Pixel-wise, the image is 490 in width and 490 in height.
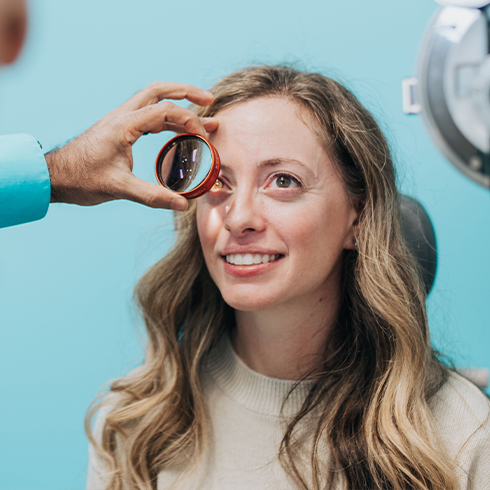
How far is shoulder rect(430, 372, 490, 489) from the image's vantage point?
1530mm

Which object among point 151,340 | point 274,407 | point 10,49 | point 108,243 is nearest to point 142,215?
point 108,243

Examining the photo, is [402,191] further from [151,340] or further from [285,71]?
[151,340]

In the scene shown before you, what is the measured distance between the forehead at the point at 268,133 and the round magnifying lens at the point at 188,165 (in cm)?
11

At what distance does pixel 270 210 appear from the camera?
1.62 m

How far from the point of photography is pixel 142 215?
2268 mm

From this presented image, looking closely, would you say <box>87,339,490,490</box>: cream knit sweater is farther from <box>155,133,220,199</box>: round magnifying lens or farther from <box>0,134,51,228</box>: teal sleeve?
<box>0,134,51,228</box>: teal sleeve

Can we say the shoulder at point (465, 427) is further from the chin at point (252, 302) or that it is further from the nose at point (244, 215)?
the nose at point (244, 215)

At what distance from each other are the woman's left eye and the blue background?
538 millimetres

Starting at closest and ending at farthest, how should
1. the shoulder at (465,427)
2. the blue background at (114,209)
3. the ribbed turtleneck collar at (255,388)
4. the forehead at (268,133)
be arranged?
1. the shoulder at (465,427)
2. the forehead at (268,133)
3. the ribbed turtleneck collar at (255,388)
4. the blue background at (114,209)

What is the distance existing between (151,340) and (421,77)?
132 cm

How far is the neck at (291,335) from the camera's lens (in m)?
1.76

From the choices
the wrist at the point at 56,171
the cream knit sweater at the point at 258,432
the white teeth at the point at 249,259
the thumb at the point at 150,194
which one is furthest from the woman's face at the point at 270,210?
the wrist at the point at 56,171

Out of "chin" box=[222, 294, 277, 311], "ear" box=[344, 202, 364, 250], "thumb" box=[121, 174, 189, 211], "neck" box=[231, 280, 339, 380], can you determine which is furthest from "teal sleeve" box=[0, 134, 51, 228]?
"ear" box=[344, 202, 364, 250]

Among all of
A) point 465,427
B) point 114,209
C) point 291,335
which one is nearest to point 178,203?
point 291,335
